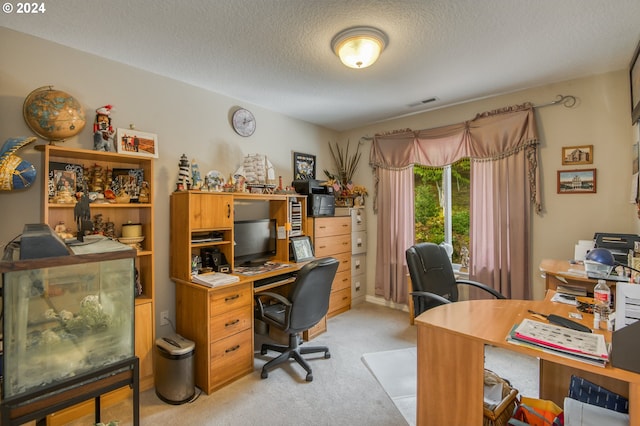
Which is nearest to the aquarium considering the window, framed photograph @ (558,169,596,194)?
the window

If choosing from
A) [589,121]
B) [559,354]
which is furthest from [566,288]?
[589,121]

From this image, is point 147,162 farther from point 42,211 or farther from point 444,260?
point 444,260

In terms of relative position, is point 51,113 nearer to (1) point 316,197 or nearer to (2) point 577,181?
(1) point 316,197

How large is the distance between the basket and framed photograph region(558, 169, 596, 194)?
215cm

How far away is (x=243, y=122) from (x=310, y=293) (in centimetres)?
199

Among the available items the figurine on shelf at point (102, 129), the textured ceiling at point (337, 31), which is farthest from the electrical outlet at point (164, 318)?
the textured ceiling at point (337, 31)

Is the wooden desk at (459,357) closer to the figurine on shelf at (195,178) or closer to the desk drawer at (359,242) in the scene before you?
the figurine on shelf at (195,178)

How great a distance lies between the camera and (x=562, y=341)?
1.23 metres

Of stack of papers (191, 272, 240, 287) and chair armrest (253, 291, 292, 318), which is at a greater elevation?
stack of papers (191, 272, 240, 287)

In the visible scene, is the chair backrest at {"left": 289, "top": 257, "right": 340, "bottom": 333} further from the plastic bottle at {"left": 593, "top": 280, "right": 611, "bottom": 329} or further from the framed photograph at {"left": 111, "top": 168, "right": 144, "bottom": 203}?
the plastic bottle at {"left": 593, "top": 280, "right": 611, "bottom": 329}

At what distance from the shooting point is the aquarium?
3.04 ft

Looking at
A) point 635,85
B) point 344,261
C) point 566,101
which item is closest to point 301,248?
point 344,261

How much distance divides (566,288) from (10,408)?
2.99 m

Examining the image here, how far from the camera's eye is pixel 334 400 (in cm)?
214
